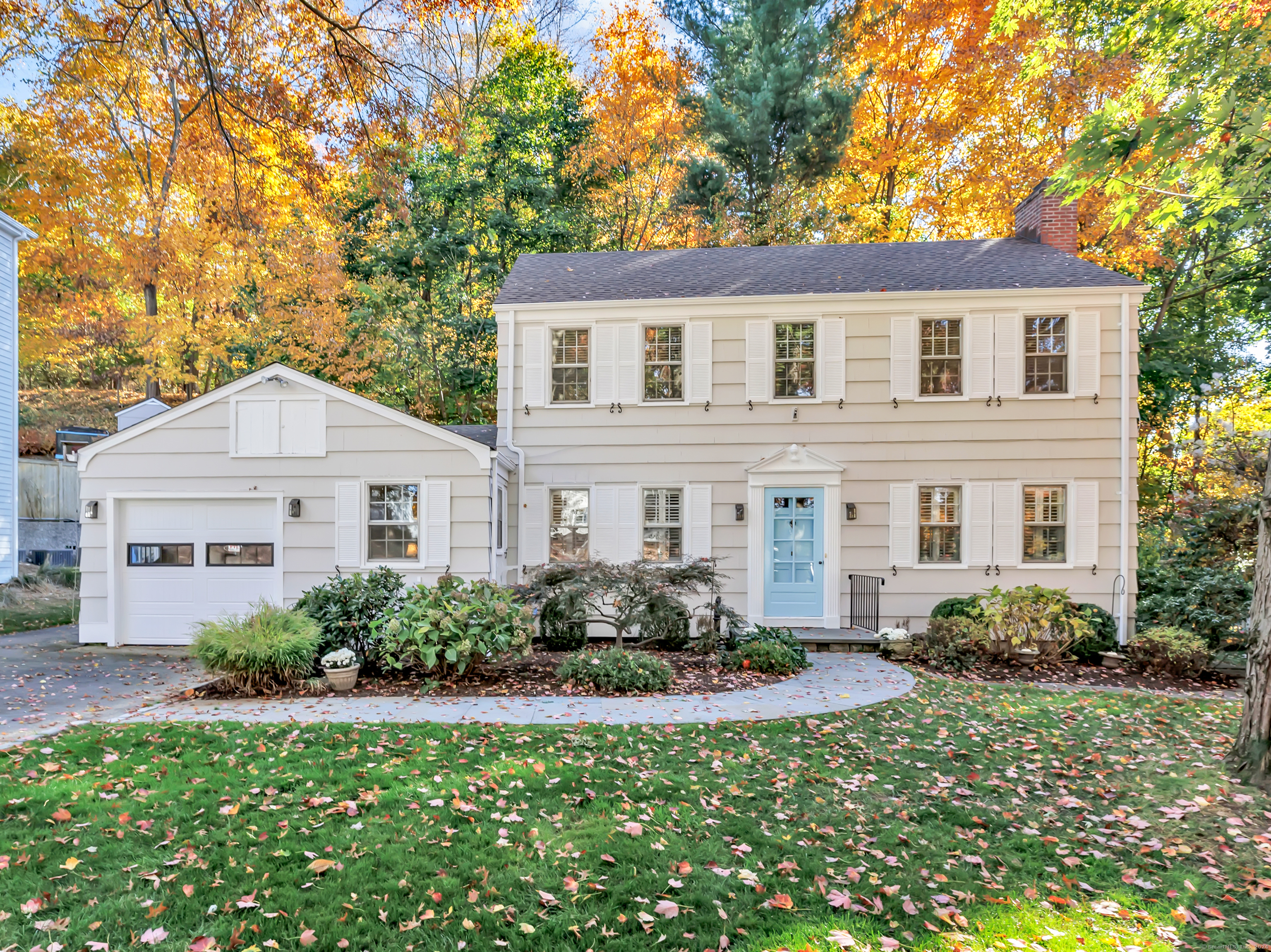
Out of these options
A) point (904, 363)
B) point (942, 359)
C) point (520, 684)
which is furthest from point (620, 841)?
point (942, 359)

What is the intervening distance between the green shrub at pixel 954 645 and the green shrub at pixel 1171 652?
1.95 metres

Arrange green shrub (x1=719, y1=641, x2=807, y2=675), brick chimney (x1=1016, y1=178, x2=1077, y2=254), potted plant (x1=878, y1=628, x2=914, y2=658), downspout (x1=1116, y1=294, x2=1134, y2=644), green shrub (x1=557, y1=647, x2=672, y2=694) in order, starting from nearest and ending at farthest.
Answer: green shrub (x1=557, y1=647, x2=672, y2=694) < green shrub (x1=719, y1=641, x2=807, y2=675) < potted plant (x1=878, y1=628, x2=914, y2=658) < downspout (x1=1116, y1=294, x2=1134, y2=644) < brick chimney (x1=1016, y1=178, x2=1077, y2=254)

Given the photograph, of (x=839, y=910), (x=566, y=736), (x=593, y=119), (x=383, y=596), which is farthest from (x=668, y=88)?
(x=839, y=910)

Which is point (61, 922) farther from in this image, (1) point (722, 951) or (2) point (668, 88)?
(2) point (668, 88)

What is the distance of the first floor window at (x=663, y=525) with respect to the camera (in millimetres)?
10945

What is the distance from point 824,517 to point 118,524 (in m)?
10.3

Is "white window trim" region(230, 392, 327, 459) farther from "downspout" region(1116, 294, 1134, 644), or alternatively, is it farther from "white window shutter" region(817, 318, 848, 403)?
"downspout" region(1116, 294, 1134, 644)

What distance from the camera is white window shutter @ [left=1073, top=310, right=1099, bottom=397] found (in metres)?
10.4

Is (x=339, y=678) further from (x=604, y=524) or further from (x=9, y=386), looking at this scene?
(x=9, y=386)

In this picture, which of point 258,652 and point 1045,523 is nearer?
point 258,652

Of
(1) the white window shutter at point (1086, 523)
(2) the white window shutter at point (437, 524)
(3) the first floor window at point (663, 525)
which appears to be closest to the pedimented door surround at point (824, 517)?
(3) the first floor window at point (663, 525)

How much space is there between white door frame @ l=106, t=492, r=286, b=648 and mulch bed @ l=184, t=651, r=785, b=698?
9.78 feet

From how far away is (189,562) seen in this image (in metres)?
9.93

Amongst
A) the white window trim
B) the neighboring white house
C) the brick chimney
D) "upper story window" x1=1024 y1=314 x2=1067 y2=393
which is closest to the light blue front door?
"upper story window" x1=1024 y1=314 x2=1067 y2=393
